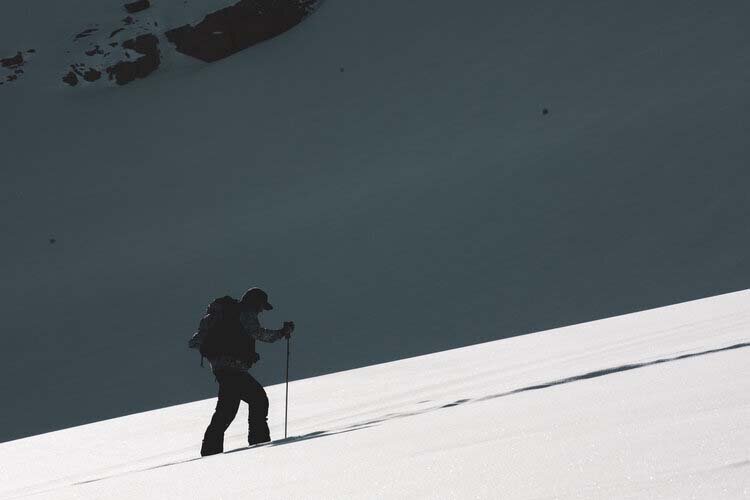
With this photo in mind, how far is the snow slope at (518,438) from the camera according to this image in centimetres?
244

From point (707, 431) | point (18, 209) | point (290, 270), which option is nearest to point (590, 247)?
point (290, 270)

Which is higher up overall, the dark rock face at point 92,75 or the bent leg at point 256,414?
the dark rock face at point 92,75

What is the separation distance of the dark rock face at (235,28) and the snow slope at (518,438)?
20194mm

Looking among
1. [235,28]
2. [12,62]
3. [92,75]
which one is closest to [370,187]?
[235,28]

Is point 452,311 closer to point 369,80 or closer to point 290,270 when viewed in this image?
point 290,270

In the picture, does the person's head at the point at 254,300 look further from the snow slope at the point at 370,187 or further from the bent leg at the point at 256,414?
the snow slope at the point at 370,187

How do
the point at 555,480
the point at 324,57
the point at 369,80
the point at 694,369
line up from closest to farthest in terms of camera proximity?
1. the point at 555,480
2. the point at 694,369
3. the point at 369,80
4. the point at 324,57

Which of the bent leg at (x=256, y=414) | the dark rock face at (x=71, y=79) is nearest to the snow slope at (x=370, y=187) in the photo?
the dark rock face at (x=71, y=79)

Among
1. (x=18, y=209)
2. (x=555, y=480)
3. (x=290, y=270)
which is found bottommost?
(x=555, y=480)

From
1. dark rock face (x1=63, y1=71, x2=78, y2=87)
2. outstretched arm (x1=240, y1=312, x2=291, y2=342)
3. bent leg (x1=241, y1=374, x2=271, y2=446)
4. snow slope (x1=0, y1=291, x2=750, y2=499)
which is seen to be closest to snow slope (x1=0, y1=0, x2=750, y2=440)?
dark rock face (x1=63, y1=71, x2=78, y2=87)

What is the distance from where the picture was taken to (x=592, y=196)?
625 inches

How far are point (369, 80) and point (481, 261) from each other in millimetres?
10119

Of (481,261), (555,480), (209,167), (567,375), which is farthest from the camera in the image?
(209,167)

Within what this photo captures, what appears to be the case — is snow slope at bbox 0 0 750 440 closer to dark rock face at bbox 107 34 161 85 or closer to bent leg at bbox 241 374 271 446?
dark rock face at bbox 107 34 161 85
